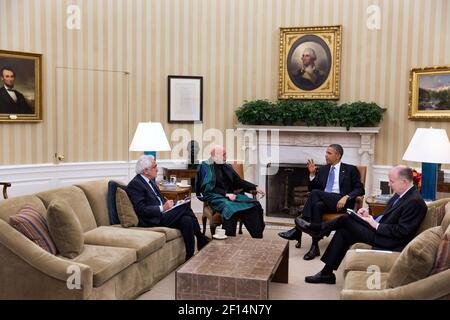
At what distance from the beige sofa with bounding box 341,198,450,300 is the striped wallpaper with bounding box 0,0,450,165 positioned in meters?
3.31

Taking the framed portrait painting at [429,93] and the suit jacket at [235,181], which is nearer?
the suit jacket at [235,181]

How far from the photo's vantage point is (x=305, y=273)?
5016 millimetres

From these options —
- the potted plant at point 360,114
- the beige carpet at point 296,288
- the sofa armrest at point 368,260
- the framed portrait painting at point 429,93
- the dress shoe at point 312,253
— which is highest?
the framed portrait painting at point 429,93

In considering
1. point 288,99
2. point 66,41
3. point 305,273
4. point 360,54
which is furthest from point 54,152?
point 360,54

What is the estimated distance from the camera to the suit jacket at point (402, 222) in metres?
4.07

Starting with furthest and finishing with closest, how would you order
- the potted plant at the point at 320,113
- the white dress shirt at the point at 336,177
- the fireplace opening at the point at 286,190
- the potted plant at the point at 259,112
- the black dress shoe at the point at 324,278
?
1. the fireplace opening at the point at 286,190
2. the potted plant at the point at 259,112
3. the potted plant at the point at 320,113
4. the white dress shirt at the point at 336,177
5. the black dress shoe at the point at 324,278

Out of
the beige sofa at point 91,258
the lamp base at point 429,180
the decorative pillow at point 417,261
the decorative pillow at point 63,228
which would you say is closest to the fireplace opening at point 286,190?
the lamp base at point 429,180

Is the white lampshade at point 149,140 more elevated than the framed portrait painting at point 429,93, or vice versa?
the framed portrait painting at point 429,93

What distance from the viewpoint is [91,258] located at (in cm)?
385

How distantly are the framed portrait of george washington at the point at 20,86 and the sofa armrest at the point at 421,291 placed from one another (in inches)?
227

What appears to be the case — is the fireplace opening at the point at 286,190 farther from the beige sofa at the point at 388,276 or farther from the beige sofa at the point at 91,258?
the beige sofa at the point at 388,276

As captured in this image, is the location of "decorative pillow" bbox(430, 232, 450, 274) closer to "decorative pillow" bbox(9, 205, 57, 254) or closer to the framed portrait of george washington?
"decorative pillow" bbox(9, 205, 57, 254)

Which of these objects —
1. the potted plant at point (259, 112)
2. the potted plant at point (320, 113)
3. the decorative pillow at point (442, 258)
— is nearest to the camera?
the decorative pillow at point (442, 258)

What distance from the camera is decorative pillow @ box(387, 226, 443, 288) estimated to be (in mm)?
2949
